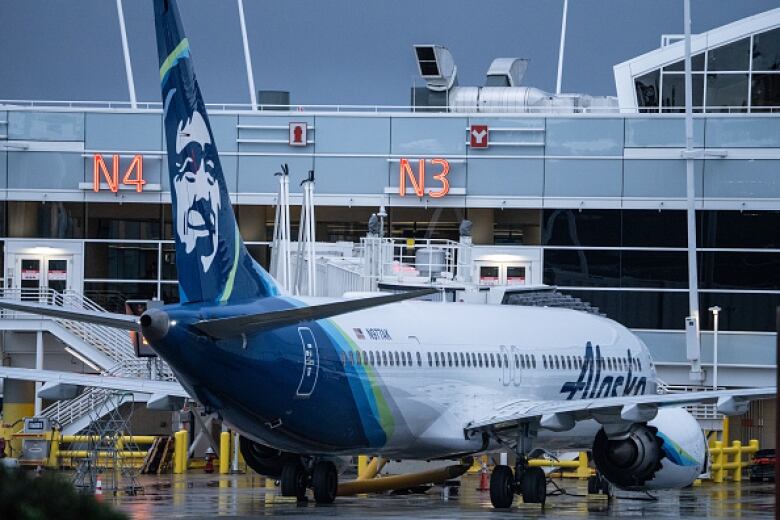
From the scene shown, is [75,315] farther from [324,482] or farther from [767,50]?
[767,50]

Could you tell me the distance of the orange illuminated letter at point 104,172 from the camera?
168 feet

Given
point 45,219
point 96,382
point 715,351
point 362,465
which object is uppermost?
point 45,219

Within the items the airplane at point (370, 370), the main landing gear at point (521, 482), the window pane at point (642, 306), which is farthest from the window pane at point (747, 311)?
the main landing gear at point (521, 482)

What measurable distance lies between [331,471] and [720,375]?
24169 mm

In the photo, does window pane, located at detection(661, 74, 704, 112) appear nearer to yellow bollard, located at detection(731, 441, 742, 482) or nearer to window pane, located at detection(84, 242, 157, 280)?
yellow bollard, located at detection(731, 441, 742, 482)

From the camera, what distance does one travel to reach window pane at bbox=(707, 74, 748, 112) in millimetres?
51062

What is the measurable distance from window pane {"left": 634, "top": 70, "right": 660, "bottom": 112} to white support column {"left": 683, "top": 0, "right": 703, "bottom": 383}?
2.86 m

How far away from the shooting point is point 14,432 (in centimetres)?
4559

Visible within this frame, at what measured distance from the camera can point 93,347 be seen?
46938 millimetres

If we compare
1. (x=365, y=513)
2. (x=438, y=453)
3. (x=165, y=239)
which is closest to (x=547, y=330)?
(x=438, y=453)

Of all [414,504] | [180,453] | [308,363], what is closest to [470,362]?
[414,504]

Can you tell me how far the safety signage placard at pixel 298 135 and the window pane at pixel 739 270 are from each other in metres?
13.2

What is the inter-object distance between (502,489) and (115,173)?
25.4m

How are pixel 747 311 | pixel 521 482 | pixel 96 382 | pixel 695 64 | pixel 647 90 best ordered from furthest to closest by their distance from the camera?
pixel 647 90 < pixel 695 64 < pixel 747 311 < pixel 521 482 < pixel 96 382
